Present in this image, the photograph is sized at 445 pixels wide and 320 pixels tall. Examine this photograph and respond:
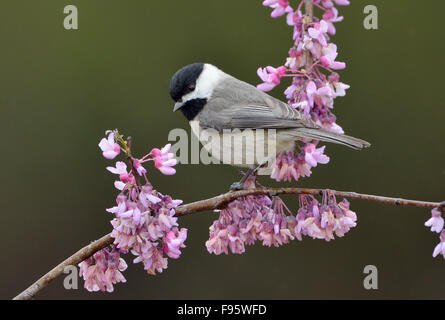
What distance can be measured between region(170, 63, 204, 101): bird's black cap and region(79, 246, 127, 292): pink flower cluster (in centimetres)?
83

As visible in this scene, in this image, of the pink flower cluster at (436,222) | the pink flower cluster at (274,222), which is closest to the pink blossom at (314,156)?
the pink flower cluster at (274,222)

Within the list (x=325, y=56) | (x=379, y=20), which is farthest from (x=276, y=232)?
(x=379, y=20)

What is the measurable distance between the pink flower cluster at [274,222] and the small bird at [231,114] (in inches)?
10.7

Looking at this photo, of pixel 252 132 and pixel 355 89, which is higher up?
pixel 355 89

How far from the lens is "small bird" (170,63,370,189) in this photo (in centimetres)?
204

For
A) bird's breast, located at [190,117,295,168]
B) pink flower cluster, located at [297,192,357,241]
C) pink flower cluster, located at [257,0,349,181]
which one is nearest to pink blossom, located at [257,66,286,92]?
pink flower cluster, located at [257,0,349,181]

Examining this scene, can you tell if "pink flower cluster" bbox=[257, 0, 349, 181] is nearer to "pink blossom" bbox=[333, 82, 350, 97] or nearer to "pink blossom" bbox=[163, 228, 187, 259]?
"pink blossom" bbox=[333, 82, 350, 97]

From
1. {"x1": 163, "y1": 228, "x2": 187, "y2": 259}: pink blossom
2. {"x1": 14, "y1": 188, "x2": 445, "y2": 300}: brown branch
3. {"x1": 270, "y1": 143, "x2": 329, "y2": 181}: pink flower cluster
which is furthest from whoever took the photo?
{"x1": 270, "y1": 143, "x2": 329, "y2": 181}: pink flower cluster

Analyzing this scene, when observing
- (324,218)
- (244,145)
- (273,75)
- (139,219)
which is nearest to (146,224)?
(139,219)

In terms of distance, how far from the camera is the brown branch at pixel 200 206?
1452 mm

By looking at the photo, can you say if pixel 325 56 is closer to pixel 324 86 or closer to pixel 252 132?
pixel 324 86

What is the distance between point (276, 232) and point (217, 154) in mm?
611

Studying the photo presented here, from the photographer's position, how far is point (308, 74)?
1.80m

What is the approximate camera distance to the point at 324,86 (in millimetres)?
1781
